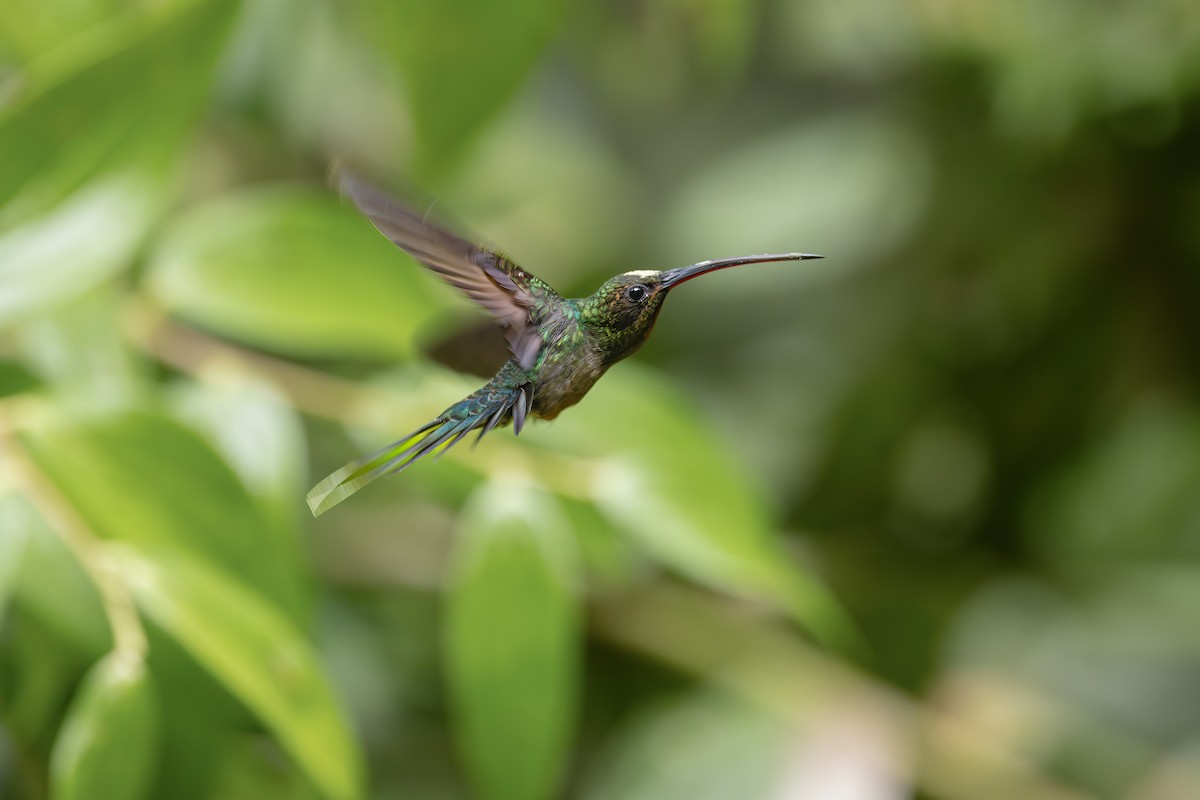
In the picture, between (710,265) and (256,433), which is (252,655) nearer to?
(256,433)

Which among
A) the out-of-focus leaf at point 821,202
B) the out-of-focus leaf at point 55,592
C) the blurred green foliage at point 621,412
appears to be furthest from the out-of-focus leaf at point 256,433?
the out-of-focus leaf at point 821,202

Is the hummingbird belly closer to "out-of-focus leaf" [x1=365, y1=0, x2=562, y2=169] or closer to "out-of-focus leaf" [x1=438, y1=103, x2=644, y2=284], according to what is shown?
"out-of-focus leaf" [x1=365, y1=0, x2=562, y2=169]

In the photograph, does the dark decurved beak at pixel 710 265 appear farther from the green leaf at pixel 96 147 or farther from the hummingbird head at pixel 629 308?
the green leaf at pixel 96 147

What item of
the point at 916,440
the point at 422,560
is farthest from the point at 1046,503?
the point at 422,560

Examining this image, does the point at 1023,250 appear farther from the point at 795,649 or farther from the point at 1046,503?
the point at 795,649

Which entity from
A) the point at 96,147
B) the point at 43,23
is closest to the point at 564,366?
the point at 96,147

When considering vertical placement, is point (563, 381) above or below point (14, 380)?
above
